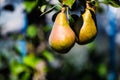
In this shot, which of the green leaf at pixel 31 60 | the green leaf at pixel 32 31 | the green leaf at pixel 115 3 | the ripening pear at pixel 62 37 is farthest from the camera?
the green leaf at pixel 32 31

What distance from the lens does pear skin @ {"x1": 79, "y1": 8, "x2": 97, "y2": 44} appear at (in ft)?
3.38

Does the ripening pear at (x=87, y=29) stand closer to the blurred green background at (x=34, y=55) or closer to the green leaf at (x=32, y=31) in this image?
the blurred green background at (x=34, y=55)

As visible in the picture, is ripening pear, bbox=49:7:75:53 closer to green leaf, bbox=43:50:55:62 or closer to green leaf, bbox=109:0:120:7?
green leaf, bbox=109:0:120:7

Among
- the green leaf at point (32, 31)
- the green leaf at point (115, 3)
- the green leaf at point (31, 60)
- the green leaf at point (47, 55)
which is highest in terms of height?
the green leaf at point (115, 3)

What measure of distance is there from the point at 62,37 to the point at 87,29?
0.22 feet

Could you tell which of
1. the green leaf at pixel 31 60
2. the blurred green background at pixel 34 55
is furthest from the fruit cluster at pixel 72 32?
the green leaf at pixel 31 60

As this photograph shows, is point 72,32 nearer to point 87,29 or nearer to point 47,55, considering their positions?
point 87,29

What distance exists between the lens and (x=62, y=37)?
39.9 inches

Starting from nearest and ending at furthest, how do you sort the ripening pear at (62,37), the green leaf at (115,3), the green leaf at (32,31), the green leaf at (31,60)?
the ripening pear at (62,37)
the green leaf at (115,3)
the green leaf at (31,60)
the green leaf at (32,31)

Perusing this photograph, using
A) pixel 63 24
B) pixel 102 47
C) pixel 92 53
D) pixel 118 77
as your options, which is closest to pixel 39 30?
pixel 92 53

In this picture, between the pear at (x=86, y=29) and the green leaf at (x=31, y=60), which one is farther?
the green leaf at (x=31, y=60)

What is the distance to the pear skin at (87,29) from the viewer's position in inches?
40.5

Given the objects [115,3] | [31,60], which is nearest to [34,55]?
[31,60]

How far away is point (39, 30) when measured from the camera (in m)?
2.48
